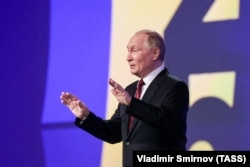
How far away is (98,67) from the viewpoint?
7.42 ft

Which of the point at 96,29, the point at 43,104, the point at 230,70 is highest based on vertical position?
the point at 96,29

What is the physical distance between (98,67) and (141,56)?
574 millimetres

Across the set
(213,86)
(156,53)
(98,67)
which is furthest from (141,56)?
(98,67)

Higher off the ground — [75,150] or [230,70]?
[230,70]

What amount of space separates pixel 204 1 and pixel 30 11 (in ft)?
2.99

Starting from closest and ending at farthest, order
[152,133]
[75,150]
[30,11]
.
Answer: [152,133]
[75,150]
[30,11]

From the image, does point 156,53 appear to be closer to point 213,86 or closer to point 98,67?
point 213,86

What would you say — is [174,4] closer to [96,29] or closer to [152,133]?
[96,29]

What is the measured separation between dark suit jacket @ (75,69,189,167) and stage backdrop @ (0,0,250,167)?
0.40m

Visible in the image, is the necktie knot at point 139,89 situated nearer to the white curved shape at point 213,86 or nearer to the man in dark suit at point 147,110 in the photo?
the man in dark suit at point 147,110

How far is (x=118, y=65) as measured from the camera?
2.22 metres

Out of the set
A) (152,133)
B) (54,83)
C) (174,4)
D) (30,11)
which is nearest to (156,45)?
(152,133)

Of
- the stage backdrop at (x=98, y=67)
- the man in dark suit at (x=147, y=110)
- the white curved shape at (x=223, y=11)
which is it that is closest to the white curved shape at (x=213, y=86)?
the stage backdrop at (x=98, y=67)

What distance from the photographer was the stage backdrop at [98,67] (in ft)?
6.57
